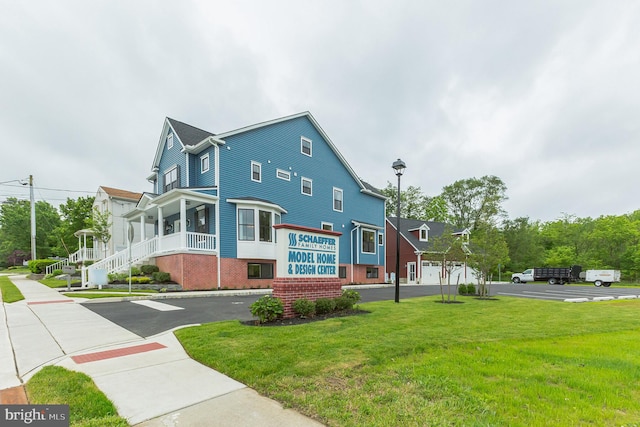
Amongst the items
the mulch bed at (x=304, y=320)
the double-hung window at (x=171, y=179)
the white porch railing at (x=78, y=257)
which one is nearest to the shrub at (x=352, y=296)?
the mulch bed at (x=304, y=320)

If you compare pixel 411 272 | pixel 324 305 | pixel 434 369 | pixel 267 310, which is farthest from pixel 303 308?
pixel 411 272

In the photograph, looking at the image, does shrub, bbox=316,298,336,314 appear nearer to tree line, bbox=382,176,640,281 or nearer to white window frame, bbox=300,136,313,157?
white window frame, bbox=300,136,313,157

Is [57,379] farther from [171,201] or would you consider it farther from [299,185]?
[299,185]

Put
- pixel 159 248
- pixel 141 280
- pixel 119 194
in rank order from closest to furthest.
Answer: pixel 141 280, pixel 159 248, pixel 119 194

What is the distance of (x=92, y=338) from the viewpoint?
583cm

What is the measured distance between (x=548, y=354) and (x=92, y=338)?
26.4 ft

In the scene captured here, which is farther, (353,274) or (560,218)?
(560,218)

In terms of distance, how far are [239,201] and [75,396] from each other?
14.5 m

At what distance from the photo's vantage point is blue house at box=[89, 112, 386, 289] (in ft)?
54.0

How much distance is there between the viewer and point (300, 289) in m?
7.53

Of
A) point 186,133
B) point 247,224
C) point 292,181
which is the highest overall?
point 186,133

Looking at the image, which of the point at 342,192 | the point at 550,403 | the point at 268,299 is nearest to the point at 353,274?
the point at 342,192

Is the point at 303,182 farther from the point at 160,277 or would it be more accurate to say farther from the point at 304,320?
the point at 304,320

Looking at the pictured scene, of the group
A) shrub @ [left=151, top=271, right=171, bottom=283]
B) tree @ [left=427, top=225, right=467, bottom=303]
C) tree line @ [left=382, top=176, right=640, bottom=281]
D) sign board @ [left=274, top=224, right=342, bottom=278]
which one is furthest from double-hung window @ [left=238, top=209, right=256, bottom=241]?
tree line @ [left=382, top=176, right=640, bottom=281]
